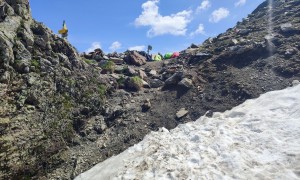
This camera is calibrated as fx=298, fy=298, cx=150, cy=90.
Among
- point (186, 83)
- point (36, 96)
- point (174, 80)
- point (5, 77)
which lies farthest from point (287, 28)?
point (5, 77)

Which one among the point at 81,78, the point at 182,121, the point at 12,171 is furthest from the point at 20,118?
the point at 182,121

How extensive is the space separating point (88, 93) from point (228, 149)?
12631 mm

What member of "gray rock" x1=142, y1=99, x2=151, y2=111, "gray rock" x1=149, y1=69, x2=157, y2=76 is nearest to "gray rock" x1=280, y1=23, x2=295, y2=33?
"gray rock" x1=149, y1=69, x2=157, y2=76

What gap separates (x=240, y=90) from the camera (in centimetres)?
2247

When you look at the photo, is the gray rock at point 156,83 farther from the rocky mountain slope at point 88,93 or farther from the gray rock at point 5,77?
the gray rock at point 5,77

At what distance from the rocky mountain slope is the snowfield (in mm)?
2760

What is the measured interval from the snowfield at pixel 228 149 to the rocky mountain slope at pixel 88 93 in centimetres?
276

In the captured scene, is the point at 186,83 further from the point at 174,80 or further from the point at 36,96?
the point at 36,96

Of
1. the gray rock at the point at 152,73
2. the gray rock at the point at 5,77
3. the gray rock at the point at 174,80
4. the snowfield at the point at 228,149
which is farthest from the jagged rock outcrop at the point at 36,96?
the gray rock at the point at 152,73

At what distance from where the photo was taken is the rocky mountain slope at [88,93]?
1636 cm

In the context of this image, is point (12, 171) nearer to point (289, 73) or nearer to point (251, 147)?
point (251, 147)

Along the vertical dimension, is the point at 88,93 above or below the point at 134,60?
below

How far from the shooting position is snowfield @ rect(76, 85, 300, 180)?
35.3 ft

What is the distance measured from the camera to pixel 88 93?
72.6ft
